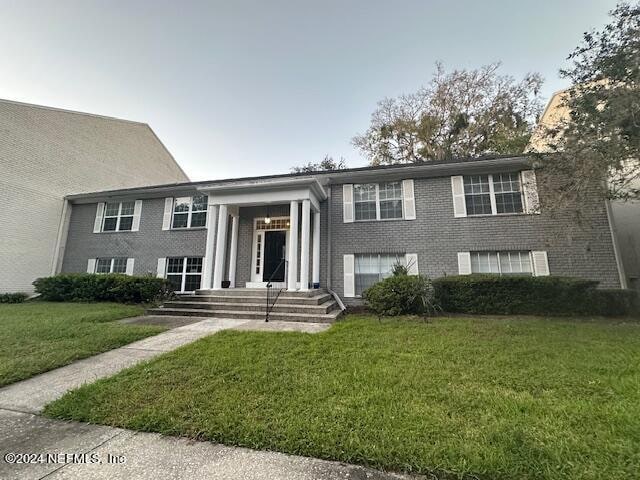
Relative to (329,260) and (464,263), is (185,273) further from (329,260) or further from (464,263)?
(464,263)

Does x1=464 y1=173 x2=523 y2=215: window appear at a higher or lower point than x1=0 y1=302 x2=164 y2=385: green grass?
higher

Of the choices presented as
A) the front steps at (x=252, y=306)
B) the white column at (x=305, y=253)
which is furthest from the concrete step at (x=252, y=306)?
the white column at (x=305, y=253)

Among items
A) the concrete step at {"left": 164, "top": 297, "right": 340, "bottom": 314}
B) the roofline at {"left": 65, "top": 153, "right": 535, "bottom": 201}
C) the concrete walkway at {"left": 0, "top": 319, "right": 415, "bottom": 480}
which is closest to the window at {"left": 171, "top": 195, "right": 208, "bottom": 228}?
the roofline at {"left": 65, "top": 153, "right": 535, "bottom": 201}

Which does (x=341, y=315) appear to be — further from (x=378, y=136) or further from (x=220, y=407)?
(x=378, y=136)

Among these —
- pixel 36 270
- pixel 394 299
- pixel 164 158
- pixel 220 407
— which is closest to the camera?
pixel 220 407

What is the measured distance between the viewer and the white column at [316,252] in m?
9.45

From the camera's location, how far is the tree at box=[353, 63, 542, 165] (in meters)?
16.0

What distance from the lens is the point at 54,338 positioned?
5234mm

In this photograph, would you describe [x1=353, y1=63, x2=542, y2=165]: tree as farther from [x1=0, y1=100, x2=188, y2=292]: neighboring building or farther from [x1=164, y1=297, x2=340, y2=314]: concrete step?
[x1=0, y1=100, x2=188, y2=292]: neighboring building

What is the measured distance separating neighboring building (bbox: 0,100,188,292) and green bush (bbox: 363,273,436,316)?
49.3 feet

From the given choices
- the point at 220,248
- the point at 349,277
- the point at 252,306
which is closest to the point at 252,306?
the point at 252,306

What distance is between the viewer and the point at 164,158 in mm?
18797

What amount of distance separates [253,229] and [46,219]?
403 inches

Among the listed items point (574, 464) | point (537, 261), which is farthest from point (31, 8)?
point (537, 261)
